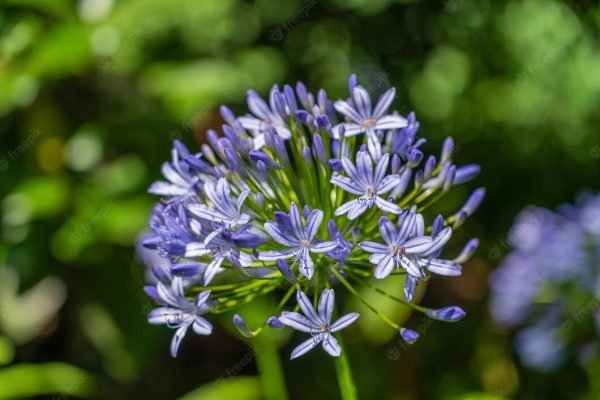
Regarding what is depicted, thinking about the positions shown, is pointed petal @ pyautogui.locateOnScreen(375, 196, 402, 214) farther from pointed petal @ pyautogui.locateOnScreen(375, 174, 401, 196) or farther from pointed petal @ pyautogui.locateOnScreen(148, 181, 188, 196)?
pointed petal @ pyautogui.locateOnScreen(148, 181, 188, 196)

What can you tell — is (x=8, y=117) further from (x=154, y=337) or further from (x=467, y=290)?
(x=467, y=290)

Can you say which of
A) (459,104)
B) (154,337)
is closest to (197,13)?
(459,104)

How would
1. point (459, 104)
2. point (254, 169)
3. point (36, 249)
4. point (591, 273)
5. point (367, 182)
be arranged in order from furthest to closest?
point (459, 104), point (36, 249), point (591, 273), point (254, 169), point (367, 182)

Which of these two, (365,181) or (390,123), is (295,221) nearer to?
(365,181)

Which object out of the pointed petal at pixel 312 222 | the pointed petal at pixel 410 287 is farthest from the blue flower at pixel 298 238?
the pointed petal at pixel 410 287

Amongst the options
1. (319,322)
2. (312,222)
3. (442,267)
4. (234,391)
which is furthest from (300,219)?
(234,391)

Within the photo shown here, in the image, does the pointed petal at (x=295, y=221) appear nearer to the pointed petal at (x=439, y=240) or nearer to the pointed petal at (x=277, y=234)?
the pointed petal at (x=277, y=234)

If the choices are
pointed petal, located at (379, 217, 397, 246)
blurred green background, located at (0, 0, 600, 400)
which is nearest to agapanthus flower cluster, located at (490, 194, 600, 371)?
blurred green background, located at (0, 0, 600, 400)
